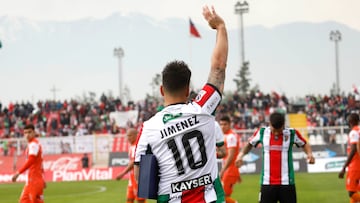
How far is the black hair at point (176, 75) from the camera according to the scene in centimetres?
464

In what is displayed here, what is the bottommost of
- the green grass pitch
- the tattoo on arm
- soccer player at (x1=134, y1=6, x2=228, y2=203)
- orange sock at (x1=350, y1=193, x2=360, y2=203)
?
the green grass pitch

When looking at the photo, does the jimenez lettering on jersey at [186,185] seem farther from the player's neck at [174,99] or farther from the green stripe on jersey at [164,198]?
the player's neck at [174,99]

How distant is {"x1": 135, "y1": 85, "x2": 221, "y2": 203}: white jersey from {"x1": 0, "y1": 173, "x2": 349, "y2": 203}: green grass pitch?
1303 cm

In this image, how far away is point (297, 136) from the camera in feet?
34.0

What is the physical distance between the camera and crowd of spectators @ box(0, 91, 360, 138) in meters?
41.1

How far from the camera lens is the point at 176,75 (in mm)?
4645

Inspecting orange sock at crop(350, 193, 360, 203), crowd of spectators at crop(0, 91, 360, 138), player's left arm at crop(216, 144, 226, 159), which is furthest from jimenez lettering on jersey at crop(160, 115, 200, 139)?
crowd of spectators at crop(0, 91, 360, 138)

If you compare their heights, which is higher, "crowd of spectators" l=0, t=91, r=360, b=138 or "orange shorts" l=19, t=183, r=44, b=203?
"crowd of spectators" l=0, t=91, r=360, b=138

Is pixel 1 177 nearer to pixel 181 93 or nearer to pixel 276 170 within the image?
pixel 276 170

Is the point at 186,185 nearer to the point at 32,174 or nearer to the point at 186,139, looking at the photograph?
the point at 186,139

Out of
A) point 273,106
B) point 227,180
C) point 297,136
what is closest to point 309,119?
point 273,106

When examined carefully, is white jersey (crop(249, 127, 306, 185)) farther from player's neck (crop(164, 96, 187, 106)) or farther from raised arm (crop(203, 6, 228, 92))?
player's neck (crop(164, 96, 187, 106))

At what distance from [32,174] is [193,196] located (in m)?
8.94

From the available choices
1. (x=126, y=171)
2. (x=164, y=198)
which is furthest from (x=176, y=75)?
(x=126, y=171)
